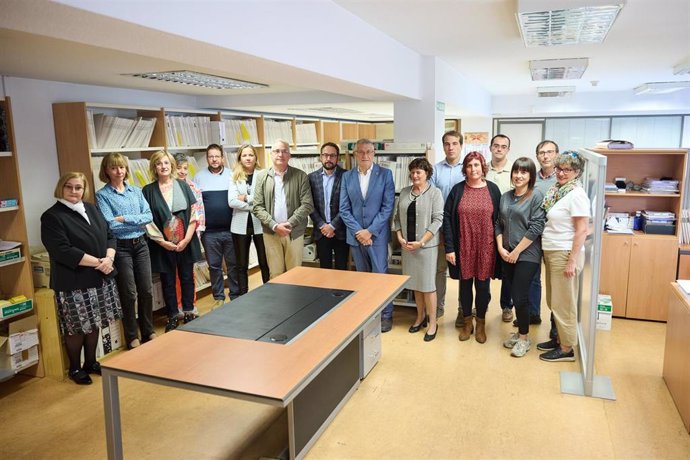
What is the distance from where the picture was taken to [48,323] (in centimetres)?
386

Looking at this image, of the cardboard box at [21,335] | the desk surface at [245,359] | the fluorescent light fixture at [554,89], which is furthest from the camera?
the fluorescent light fixture at [554,89]

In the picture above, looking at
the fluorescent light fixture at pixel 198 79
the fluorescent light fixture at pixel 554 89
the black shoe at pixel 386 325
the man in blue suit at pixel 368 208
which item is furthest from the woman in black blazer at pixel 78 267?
the fluorescent light fixture at pixel 554 89

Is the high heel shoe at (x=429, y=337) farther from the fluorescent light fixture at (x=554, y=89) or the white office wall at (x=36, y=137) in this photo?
the fluorescent light fixture at (x=554, y=89)

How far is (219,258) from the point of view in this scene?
5.19 meters

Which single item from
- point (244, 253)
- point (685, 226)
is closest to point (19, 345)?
point (244, 253)

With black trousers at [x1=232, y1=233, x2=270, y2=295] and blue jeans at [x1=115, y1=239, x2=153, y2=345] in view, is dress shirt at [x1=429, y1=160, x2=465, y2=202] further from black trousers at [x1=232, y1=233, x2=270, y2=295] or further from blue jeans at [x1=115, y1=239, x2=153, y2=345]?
blue jeans at [x1=115, y1=239, x2=153, y2=345]

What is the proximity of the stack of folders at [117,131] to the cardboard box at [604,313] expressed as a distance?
4.51 metres

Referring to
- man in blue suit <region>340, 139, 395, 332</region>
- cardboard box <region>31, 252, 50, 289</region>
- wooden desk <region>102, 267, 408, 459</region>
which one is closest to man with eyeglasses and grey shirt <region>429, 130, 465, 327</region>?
man in blue suit <region>340, 139, 395, 332</region>

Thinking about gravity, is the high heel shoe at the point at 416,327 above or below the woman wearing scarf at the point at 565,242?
below

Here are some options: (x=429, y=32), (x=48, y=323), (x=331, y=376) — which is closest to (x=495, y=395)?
(x=331, y=376)

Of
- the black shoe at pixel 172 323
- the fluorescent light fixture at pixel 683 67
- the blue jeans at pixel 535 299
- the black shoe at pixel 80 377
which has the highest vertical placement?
the fluorescent light fixture at pixel 683 67

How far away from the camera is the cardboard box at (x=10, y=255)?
3633 mm

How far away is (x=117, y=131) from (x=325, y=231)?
2127 millimetres

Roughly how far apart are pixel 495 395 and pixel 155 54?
2.87m
